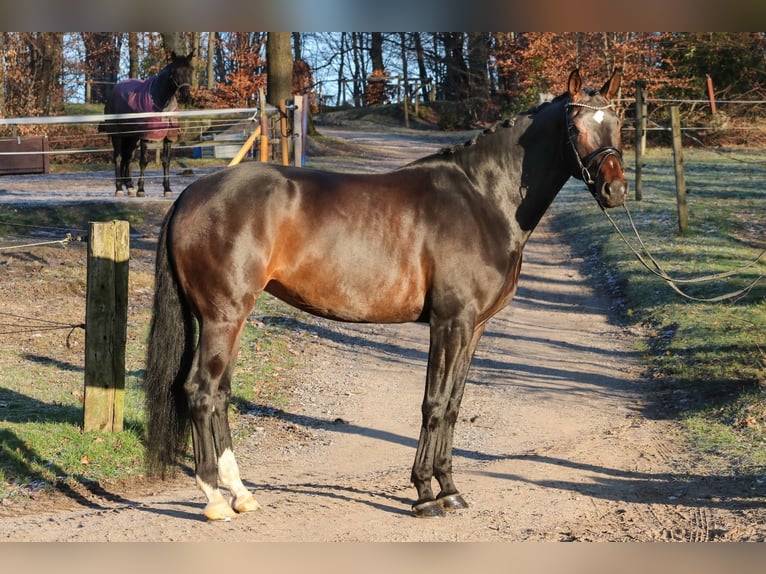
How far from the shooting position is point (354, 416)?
7.67 meters

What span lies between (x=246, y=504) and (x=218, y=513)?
0.65 feet

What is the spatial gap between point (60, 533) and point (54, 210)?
31.2 ft

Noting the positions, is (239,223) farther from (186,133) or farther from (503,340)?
(186,133)

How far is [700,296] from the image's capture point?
10680 millimetres

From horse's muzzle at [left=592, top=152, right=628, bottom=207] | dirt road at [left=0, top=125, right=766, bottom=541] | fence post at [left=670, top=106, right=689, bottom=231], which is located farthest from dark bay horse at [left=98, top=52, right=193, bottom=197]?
horse's muzzle at [left=592, top=152, right=628, bottom=207]

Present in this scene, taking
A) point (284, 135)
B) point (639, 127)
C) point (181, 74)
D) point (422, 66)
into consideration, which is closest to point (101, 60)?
point (422, 66)

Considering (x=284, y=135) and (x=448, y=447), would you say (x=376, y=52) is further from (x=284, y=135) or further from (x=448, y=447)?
(x=448, y=447)

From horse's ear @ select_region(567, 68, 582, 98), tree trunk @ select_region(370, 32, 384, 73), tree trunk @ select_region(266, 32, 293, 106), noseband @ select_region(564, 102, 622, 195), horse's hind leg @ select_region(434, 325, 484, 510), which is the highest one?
tree trunk @ select_region(370, 32, 384, 73)

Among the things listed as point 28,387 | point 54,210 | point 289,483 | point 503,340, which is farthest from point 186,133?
point 289,483

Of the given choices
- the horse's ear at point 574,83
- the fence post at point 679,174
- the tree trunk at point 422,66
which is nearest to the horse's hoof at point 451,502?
the horse's ear at point 574,83

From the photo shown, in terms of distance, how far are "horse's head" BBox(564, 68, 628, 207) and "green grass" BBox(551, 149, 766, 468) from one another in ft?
7.82

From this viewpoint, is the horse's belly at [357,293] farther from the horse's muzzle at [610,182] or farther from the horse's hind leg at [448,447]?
the horse's muzzle at [610,182]

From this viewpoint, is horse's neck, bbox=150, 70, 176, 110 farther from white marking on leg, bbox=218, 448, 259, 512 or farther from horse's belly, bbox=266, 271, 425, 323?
white marking on leg, bbox=218, 448, 259, 512

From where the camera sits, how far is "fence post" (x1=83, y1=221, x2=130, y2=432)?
646 cm
